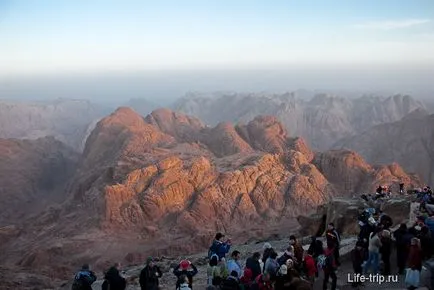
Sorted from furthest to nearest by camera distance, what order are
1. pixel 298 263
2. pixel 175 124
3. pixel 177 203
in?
pixel 175 124 < pixel 177 203 < pixel 298 263

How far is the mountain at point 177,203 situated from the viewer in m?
38.4

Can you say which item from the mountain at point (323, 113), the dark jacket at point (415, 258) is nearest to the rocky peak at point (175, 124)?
the mountain at point (323, 113)

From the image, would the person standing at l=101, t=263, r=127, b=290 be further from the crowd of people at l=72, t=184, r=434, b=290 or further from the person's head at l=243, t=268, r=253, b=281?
the person's head at l=243, t=268, r=253, b=281

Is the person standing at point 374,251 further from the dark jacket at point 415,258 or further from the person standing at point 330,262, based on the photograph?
the dark jacket at point 415,258

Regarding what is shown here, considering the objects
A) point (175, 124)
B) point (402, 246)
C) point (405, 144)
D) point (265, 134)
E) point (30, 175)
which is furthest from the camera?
point (405, 144)

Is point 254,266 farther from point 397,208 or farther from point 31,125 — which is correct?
point 31,125

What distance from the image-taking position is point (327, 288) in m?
11.6

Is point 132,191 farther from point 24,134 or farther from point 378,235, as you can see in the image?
point 24,134

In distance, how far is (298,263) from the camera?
10.5 metres

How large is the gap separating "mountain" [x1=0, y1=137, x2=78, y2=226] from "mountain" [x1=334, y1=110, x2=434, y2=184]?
2149 inches

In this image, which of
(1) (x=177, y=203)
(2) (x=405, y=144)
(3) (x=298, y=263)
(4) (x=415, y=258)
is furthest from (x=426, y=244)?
(2) (x=405, y=144)

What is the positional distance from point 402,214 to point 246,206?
2677 centimetres

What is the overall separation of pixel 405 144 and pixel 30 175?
207 feet

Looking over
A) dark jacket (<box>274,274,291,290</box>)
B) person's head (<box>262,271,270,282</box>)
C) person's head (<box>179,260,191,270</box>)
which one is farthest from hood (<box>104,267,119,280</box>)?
dark jacket (<box>274,274,291,290</box>)
